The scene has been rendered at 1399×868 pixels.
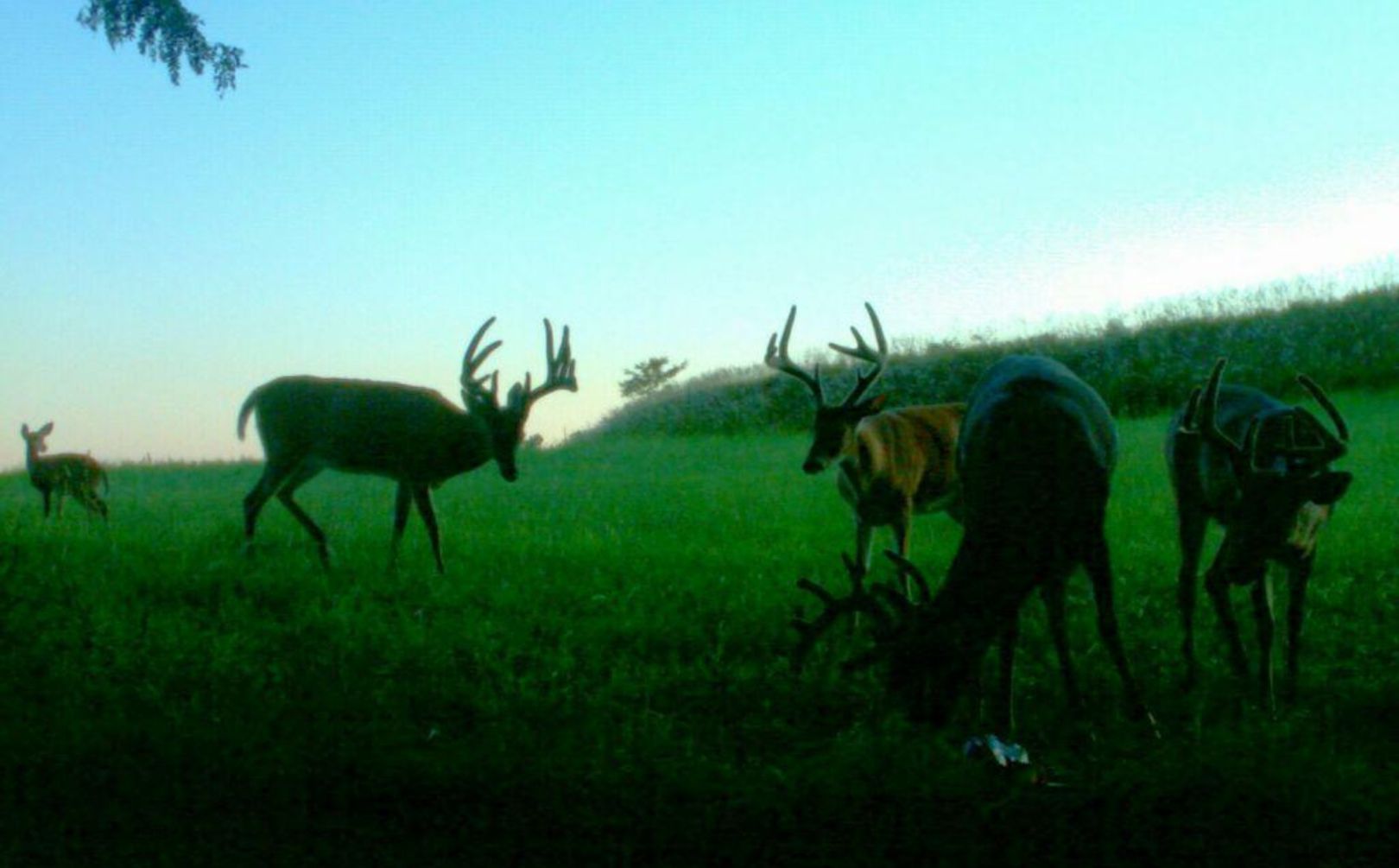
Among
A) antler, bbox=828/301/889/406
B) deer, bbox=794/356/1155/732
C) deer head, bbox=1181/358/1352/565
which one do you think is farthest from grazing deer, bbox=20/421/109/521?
deer head, bbox=1181/358/1352/565

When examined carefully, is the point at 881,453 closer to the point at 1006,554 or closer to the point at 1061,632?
the point at 1061,632

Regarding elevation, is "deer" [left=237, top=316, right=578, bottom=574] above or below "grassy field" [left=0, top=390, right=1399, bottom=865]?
above

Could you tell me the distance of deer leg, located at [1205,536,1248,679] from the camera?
5.41m

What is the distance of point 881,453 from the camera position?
8430mm

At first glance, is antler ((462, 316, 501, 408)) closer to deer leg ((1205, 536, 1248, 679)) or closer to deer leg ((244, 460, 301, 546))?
deer leg ((244, 460, 301, 546))

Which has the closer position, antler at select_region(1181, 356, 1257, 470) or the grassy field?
the grassy field

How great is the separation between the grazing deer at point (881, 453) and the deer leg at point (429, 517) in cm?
199

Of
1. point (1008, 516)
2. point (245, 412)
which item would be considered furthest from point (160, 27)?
point (1008, 516)

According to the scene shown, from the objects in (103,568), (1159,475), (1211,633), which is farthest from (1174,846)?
(103,568)

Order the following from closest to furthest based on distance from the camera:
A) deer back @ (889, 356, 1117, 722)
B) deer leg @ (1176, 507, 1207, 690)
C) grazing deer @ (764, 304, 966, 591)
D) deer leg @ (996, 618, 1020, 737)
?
deer back @ (889, 356, 1117, 722) → deer leg @ (996, 618, 1020, 737) → deer leg @ (1176, 507, 1207, 690) → grazing deer @ (764, 304, 966, 591)

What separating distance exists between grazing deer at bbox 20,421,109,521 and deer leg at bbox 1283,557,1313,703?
651 centimetres

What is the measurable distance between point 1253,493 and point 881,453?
3348 mm

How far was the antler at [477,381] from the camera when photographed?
23.3ft

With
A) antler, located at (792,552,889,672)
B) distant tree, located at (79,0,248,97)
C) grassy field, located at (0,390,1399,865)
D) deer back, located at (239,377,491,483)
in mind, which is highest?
distant tree, located at (79,0,248,97)
